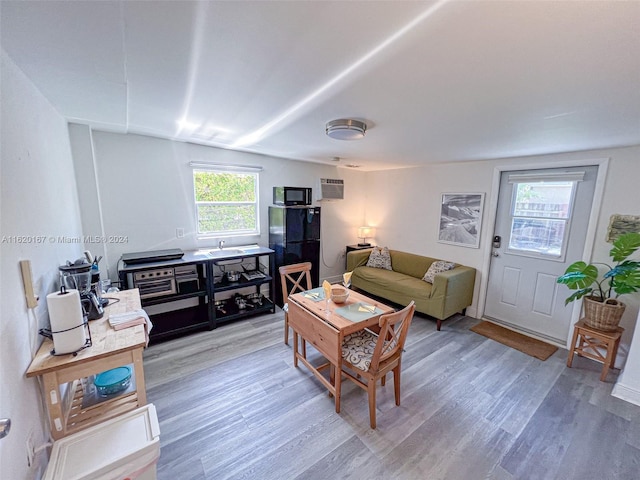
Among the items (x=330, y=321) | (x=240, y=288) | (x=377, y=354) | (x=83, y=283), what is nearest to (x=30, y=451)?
(x=83, y=283)

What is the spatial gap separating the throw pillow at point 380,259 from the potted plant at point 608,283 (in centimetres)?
222

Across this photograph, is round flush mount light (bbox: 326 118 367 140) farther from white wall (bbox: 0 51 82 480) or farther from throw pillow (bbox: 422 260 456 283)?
throw pillow (bbox: 422 260 456 283)

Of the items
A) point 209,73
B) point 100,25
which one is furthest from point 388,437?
point 100,25

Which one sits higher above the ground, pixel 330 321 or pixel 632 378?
pixel 330 321

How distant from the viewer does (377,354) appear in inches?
69.2

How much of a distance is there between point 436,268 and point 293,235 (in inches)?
82.1

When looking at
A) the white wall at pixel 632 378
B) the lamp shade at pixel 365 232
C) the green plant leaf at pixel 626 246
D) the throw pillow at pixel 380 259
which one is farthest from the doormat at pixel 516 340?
the lamp shade at pixel 365 232

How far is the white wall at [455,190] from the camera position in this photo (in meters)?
2.44

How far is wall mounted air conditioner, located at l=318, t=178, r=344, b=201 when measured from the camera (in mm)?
4383

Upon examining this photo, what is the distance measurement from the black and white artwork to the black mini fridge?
1911 mm

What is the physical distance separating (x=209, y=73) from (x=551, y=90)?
1724 millimetres

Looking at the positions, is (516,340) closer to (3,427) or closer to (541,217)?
(541,217)

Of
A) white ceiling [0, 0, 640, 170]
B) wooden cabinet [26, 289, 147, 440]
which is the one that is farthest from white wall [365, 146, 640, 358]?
wooden cabinet [26, 289, 147, 440]

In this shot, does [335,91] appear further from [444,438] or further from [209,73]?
[444,438]
